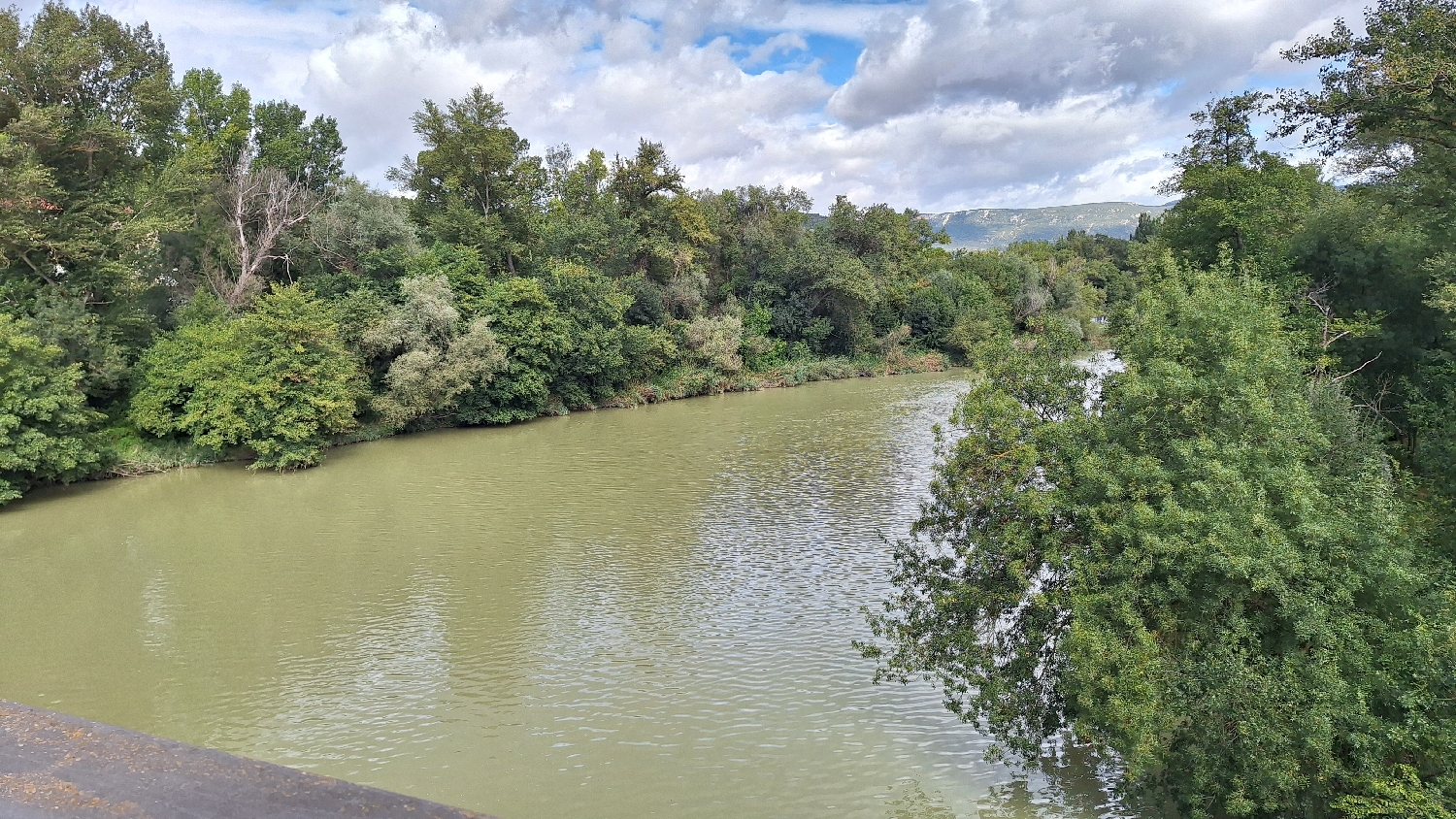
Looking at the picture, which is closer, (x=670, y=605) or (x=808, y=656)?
(x=808, y=656)

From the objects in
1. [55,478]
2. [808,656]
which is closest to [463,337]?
[55,478]

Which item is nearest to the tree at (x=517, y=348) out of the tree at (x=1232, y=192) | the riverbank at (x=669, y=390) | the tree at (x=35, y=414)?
the riverbank at (x=669, y=390)

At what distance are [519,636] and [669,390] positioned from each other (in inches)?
1111

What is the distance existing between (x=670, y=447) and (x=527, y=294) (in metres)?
10.5

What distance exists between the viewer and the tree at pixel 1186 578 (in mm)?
6711

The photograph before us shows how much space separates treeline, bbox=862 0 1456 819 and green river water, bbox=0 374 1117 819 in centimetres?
154

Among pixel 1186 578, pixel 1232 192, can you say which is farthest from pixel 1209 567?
pixel 1232 192

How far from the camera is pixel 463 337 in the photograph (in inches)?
1187

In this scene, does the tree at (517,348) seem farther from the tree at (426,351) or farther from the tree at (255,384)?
the tree at (255,384)

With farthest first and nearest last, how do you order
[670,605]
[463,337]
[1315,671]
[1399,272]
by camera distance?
1. [463,337]
2. [1399,272]
3. [670,605]
4. [1315,671]

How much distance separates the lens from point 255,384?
23547 millimetres

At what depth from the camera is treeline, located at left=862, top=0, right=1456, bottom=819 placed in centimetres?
666

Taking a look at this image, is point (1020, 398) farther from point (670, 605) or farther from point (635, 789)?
point (670, 605)

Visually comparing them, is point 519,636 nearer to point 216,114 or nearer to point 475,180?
point 475,180
